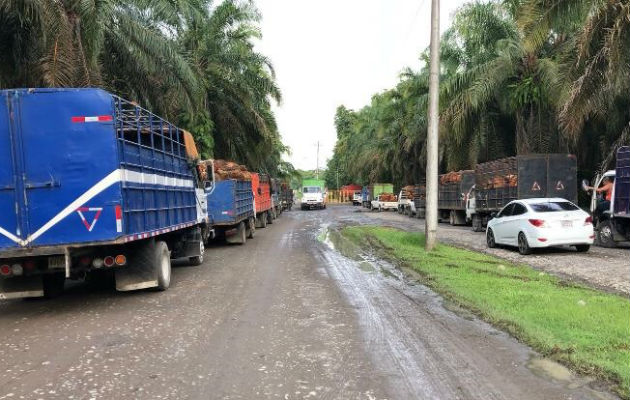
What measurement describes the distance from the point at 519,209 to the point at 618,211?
293 centimetres

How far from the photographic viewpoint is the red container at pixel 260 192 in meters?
24.5

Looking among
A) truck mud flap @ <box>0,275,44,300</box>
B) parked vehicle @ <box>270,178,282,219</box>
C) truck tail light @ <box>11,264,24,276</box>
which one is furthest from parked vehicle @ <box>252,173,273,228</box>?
truck tail light @ <box>11,264,24,276</box>

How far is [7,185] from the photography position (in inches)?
312

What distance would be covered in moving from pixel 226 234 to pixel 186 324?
38.6 feet

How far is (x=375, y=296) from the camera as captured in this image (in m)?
9.26

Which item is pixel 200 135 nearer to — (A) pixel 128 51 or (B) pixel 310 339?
(A) pixel 128 51

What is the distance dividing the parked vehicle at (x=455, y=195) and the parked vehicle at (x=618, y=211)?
10652 mm

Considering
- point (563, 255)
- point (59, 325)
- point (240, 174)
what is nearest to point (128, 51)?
point (240, 174)

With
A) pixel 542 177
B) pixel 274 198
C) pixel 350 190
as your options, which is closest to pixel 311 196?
pixel 274 198

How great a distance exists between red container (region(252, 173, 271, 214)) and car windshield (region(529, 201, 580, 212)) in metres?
12.2

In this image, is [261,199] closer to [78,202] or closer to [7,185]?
[78,202]

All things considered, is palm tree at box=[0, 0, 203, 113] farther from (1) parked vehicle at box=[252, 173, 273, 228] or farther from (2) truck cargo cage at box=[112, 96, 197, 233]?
(1) parked vehicle at box=[252, 173, 273, 228]

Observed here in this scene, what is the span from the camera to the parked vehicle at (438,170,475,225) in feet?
95.0

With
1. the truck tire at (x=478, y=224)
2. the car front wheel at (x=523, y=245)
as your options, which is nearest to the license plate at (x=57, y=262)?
the car front wheel at (x=523, y=245)
